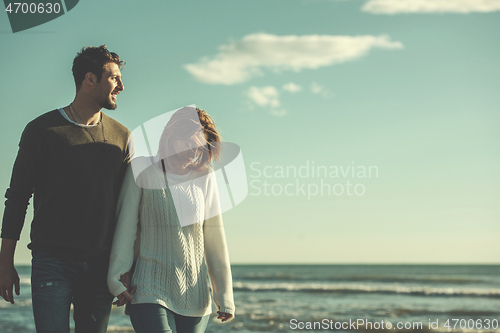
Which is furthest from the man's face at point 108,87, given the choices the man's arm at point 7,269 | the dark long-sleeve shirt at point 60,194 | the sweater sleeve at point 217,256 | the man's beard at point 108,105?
the man's arm at point 7,269

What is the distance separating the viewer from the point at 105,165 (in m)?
2.36

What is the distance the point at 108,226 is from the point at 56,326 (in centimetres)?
53

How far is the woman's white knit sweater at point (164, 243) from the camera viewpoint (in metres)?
2.16

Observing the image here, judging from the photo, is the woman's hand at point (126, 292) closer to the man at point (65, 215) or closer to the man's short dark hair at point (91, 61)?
the man at point (65, 215)

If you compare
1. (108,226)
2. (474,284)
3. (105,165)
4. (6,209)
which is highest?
(105,165)

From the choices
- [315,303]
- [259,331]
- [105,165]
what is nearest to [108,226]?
[105,165]

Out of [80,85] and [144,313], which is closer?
[144,313]

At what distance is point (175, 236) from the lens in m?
2.21

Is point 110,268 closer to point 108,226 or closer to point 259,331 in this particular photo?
point 108,226

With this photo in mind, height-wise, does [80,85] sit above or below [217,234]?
above

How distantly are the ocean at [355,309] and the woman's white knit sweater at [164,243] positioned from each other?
5919 millimetres

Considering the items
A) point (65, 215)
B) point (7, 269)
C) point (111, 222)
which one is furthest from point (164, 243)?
point (7, 269)

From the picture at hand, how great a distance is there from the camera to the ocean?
888cm

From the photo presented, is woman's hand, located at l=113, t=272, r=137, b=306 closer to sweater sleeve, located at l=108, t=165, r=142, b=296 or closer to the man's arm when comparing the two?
sweater sleeve, located at l=108, t=165, r=142, b=296
